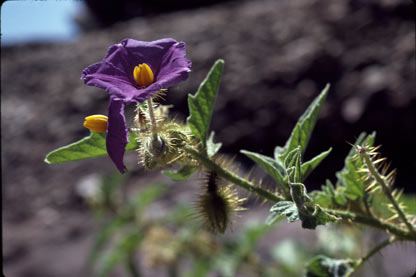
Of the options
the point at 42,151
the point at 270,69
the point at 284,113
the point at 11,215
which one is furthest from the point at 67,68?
the point at 284,113

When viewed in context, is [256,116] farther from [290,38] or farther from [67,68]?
[67,68]

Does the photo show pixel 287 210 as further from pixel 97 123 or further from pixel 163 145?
pixel 97 123

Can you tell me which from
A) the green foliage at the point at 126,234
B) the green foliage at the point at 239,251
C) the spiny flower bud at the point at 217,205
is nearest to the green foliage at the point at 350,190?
the spiny flower bud at the point at 217,205

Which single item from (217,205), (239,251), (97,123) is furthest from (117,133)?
(239,251)

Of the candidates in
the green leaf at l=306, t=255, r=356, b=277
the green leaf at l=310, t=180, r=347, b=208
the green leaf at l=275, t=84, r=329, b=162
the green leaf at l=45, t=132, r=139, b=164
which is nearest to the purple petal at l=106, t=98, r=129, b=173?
the green leaf at l=45, t=132, r=139, b=164

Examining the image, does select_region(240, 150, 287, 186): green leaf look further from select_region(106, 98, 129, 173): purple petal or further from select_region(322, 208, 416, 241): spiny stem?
select_region(106, 98, 129, 173): purple petal

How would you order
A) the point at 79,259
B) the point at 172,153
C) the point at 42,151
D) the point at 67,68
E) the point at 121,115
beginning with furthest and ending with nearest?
1. the point at 67,68
2. the point at 42,151
3. the point at 79,259
4. the point at 172,153
5. the point at 121,115
